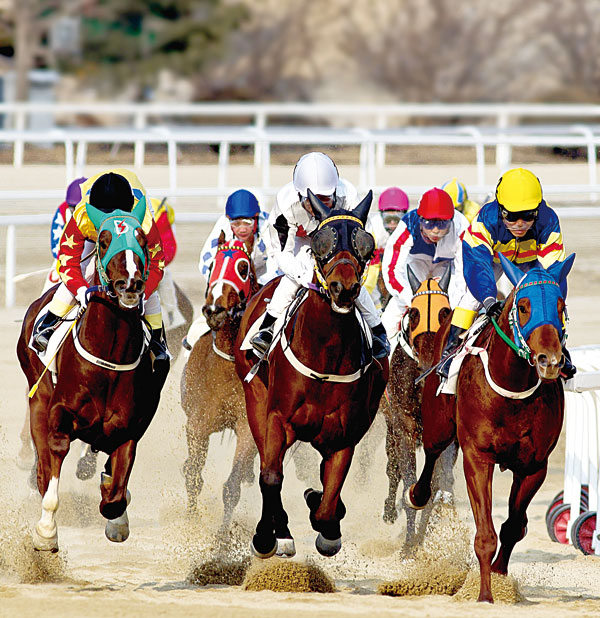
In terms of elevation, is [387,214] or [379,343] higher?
[387,214]

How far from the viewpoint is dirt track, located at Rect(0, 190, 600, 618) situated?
5.70 m

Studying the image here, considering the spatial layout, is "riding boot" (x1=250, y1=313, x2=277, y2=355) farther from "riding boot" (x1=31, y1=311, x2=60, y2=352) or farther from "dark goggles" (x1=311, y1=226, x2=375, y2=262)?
"riding boot" (x1=31, y1=311, x2=60, y2=352)

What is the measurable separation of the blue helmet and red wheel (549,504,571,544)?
2.35 meters

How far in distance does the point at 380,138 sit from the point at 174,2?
56.6 ft

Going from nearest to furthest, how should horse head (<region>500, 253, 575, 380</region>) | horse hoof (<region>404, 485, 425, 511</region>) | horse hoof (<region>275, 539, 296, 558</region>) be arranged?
horse head (<region>500, 253, 575, 380</region>) < horse hoof (<region>275, 539, 296, 558</region>) < horse hoof (<region>404, 485, 425, 511</region>)

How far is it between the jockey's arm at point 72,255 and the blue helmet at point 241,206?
1163 millimetres

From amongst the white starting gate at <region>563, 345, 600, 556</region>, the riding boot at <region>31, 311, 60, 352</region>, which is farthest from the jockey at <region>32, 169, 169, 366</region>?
the white starting gate at <region>563, 345, 600, 556</region>

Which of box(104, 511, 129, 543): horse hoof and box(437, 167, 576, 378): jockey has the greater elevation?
box(437, 167, 576, 378): jockey

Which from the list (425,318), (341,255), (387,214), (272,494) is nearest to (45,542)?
(272,494)

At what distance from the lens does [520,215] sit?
630 centimetres

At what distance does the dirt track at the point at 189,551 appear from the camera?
570 cm

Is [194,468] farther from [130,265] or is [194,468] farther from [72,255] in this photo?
[130,265]

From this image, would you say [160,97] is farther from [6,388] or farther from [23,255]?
[6,388]

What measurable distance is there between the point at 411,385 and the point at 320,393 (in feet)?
5.25
